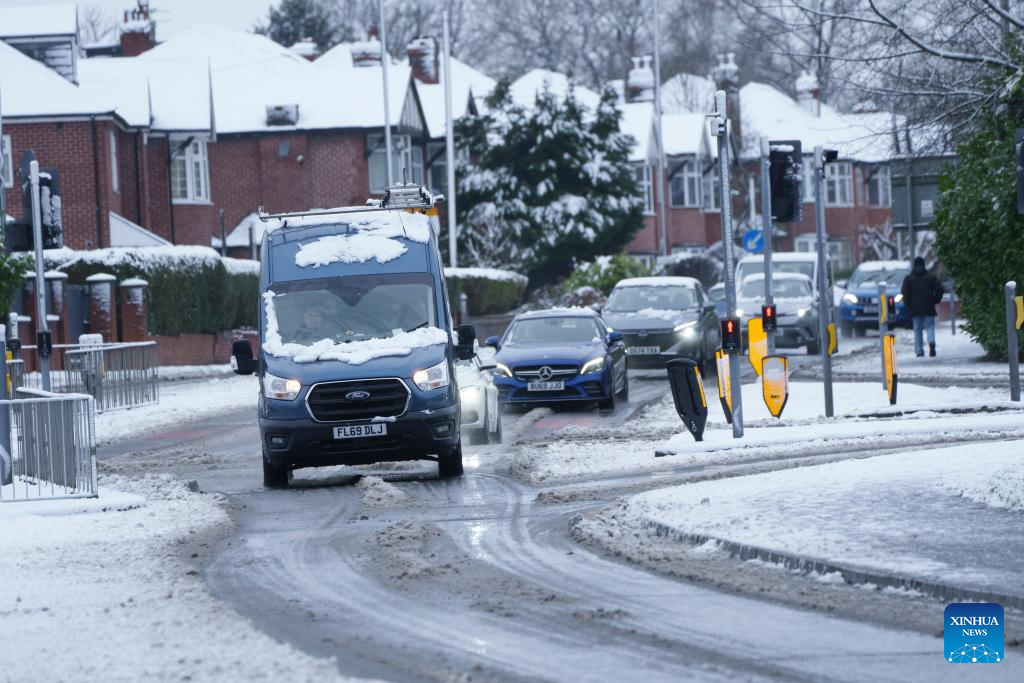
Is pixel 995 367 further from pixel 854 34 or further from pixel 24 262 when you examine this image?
pixel 24 262

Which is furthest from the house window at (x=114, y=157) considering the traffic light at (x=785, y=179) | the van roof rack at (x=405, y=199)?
the traffic light at (x=785, y=179)

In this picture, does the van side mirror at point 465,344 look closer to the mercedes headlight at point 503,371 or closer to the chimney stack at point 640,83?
the mercedes headlight at point 503,371

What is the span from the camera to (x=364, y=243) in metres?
17.0

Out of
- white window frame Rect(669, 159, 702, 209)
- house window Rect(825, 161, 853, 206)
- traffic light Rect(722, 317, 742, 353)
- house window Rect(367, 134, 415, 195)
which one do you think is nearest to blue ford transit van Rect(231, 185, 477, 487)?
traffic light Rect(722, 317, 742, 353)

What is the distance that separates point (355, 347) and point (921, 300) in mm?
21500

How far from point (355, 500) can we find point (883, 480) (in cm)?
428

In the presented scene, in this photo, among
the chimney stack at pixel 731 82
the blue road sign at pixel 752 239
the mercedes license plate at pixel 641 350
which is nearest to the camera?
the mercedes license plate at pixel 641 350

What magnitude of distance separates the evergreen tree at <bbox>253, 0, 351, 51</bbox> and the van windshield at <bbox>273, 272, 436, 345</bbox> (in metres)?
80.4

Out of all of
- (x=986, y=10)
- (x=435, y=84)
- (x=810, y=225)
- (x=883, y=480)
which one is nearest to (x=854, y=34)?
(x=986, y=10)

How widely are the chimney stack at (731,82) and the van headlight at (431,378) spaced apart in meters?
70.3

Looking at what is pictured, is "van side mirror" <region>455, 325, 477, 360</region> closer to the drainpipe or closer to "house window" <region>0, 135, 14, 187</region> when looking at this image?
"house window" <region>0, 135, 14, 187</region>

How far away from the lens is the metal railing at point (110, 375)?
28547 millimetres

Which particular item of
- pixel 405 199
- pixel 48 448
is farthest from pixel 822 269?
pixel 48 448

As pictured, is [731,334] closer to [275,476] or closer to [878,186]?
[275,476]
